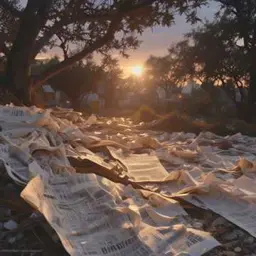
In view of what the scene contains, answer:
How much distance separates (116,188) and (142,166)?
1014 mm

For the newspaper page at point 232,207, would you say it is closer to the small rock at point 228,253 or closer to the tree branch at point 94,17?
the small rock at point 228,253

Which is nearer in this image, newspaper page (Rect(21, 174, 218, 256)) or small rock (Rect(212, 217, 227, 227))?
newspaper page (Rect(21, 174, 218, 256))

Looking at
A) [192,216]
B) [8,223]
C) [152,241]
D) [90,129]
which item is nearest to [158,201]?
[192,216]

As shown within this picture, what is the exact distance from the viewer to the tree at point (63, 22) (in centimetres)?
800

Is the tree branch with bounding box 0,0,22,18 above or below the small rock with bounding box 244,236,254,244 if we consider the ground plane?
above

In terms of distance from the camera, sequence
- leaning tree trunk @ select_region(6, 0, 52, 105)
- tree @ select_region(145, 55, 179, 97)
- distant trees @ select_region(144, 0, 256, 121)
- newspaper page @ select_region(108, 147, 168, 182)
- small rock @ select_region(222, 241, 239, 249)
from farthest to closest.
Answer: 1. tree @ select_region(145, 55, 179, 97)
2. distant trees @ select_region(144, 0, 256, 121)
3. leaning tree trunk @ select_region(6, 0, 52, 105)
4. newspaper page @ select_region(108, 147, 168, 182)
5. small rock @ select_region(222, 241, 239, 249)

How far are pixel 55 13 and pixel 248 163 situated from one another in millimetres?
6470

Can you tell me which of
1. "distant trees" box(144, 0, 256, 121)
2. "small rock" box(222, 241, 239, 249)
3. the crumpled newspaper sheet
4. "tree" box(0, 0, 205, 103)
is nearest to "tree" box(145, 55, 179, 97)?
"distant trees" box(144, 0, 256, 121)

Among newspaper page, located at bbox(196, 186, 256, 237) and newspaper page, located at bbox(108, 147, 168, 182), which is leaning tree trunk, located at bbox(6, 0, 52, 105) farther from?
newspaper page, located at bbox(196, 186, 256, 237)

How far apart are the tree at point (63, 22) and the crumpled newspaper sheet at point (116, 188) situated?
3832mm

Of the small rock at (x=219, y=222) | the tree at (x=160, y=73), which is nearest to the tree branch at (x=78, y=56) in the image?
the small rock at (x=219, y=222)

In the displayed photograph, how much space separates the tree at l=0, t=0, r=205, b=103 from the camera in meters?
8.00

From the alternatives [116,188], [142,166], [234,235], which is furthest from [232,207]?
[142,166]

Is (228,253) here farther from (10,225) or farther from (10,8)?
(10,8)
